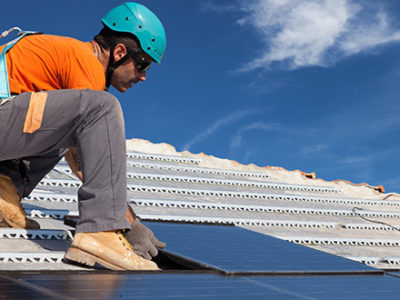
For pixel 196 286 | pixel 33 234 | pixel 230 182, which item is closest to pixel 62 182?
pixel 33 234

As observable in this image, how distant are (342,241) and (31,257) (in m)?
2.91

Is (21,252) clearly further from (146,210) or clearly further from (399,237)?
(399,237)

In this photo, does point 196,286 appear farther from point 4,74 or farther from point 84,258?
point 4,74

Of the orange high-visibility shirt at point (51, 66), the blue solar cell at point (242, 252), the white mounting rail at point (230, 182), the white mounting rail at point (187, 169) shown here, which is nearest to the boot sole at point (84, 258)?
the blue solar cell at point (242, 252)

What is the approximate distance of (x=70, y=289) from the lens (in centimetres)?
158

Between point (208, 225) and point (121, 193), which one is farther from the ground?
point (208, 225)

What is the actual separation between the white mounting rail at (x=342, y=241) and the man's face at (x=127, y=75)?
1913 mm

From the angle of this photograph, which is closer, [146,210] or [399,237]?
[146,210]

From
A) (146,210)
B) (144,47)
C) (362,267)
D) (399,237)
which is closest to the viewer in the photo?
(144,47)

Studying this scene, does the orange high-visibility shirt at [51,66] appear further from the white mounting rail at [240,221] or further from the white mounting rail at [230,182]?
the white mounting rail at [230,182]

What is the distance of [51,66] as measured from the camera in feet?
7.44

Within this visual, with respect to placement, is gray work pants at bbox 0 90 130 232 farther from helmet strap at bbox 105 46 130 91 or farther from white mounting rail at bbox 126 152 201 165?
white mounting rail at bbox 126 152 201 165

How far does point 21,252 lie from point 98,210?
0.36m

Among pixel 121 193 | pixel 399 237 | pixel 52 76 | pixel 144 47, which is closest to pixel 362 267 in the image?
pixel 121 193
